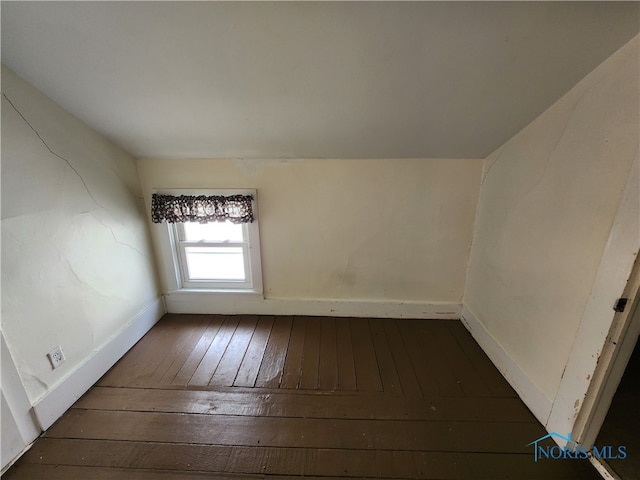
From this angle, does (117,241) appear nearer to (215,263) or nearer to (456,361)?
(215,263)

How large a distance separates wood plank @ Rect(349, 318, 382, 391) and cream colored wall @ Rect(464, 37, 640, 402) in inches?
35.8

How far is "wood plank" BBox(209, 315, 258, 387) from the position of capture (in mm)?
1746

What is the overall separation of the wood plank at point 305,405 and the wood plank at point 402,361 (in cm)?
8

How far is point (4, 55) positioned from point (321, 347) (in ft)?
7.89

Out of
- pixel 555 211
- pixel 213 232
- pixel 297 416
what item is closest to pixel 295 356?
pixel 297 416

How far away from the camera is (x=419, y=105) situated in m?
1.45

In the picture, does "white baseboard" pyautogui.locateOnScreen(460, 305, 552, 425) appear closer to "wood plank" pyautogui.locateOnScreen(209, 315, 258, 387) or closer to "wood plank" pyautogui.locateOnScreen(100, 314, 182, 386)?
"wood plank" pyautogui.locateOnScreen(209, 315, 258, 387)

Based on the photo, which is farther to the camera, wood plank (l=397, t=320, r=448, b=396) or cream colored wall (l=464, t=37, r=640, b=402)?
wood plank (l=397, t=320, r=448, b=396)

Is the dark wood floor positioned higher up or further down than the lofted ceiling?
further down

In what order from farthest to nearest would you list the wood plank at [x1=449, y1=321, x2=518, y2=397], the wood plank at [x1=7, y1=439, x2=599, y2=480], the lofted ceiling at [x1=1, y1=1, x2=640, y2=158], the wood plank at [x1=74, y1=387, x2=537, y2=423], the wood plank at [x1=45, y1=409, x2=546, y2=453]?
the wood plank at [x1=449, y1=321, x2=518, y2=397], the wood plank at [x1=74, y1=387, x2=537, y2=423], the wood plank at [x1=45, y1=409, x2=546, y2=453], the wood plank at [x1=7, y1=439, x2=599, y2=480], the lofted ceiling at [x1=1, y1=1, x2=640, y2=158]

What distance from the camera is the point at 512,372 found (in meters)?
1.66

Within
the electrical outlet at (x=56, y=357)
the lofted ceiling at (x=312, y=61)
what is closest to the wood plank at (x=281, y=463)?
the electrical outlet at (x=56, y=357)

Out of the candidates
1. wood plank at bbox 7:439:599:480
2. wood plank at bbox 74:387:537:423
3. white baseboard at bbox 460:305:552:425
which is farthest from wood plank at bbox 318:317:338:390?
white baseboard at bbox 460:305:552:425

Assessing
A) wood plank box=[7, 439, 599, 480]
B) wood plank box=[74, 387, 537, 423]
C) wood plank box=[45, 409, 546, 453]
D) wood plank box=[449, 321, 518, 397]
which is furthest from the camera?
wood plank box=[449, 321, 518, 397]
